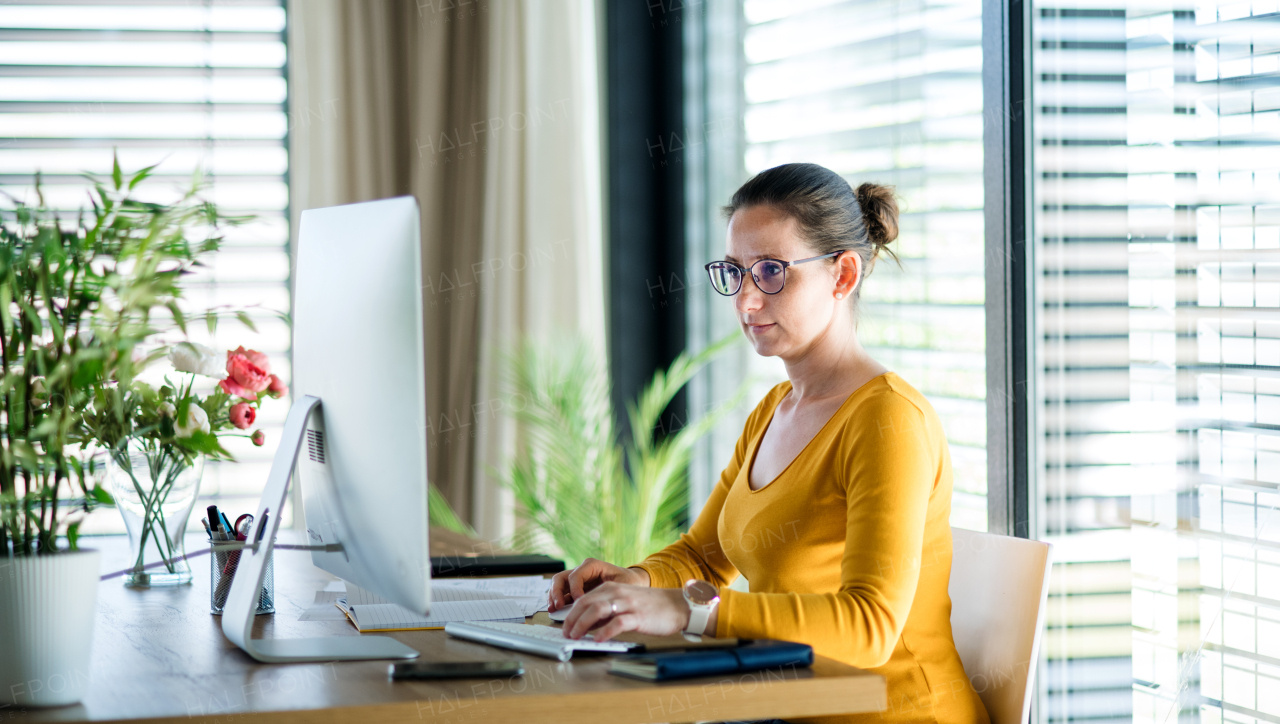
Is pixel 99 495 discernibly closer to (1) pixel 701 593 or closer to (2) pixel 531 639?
(2) pixel 531 639

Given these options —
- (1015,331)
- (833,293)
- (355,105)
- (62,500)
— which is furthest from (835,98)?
(62,500)

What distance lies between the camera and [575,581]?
1545 mm

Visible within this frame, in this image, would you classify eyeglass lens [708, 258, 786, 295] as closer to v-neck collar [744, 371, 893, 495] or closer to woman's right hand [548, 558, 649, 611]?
v-neck collar [744, 371, 893, 495]

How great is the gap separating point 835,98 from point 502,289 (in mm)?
1315

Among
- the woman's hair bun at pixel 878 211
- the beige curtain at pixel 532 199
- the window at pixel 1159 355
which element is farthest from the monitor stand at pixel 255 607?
the beige curtain at pixel 532 199

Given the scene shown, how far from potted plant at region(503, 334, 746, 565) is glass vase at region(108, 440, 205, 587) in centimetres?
141

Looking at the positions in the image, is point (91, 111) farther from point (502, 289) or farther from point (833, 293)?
point (833, 293)

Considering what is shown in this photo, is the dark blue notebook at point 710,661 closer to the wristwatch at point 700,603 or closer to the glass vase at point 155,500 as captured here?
the wristwatch at point 700,603

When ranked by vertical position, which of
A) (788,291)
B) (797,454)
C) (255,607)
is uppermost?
(788,291)

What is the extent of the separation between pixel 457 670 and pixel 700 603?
0.29m

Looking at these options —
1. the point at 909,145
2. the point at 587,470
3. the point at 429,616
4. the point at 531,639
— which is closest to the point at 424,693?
the point at 531,639

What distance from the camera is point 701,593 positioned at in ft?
4.06

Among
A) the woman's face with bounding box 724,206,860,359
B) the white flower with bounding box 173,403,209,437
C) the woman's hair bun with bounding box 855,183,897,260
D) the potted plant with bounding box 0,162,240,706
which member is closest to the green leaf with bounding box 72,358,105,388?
the potted plant with bounding box 0,162,240,706

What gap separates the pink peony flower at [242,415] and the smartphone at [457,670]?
2.34 feet
